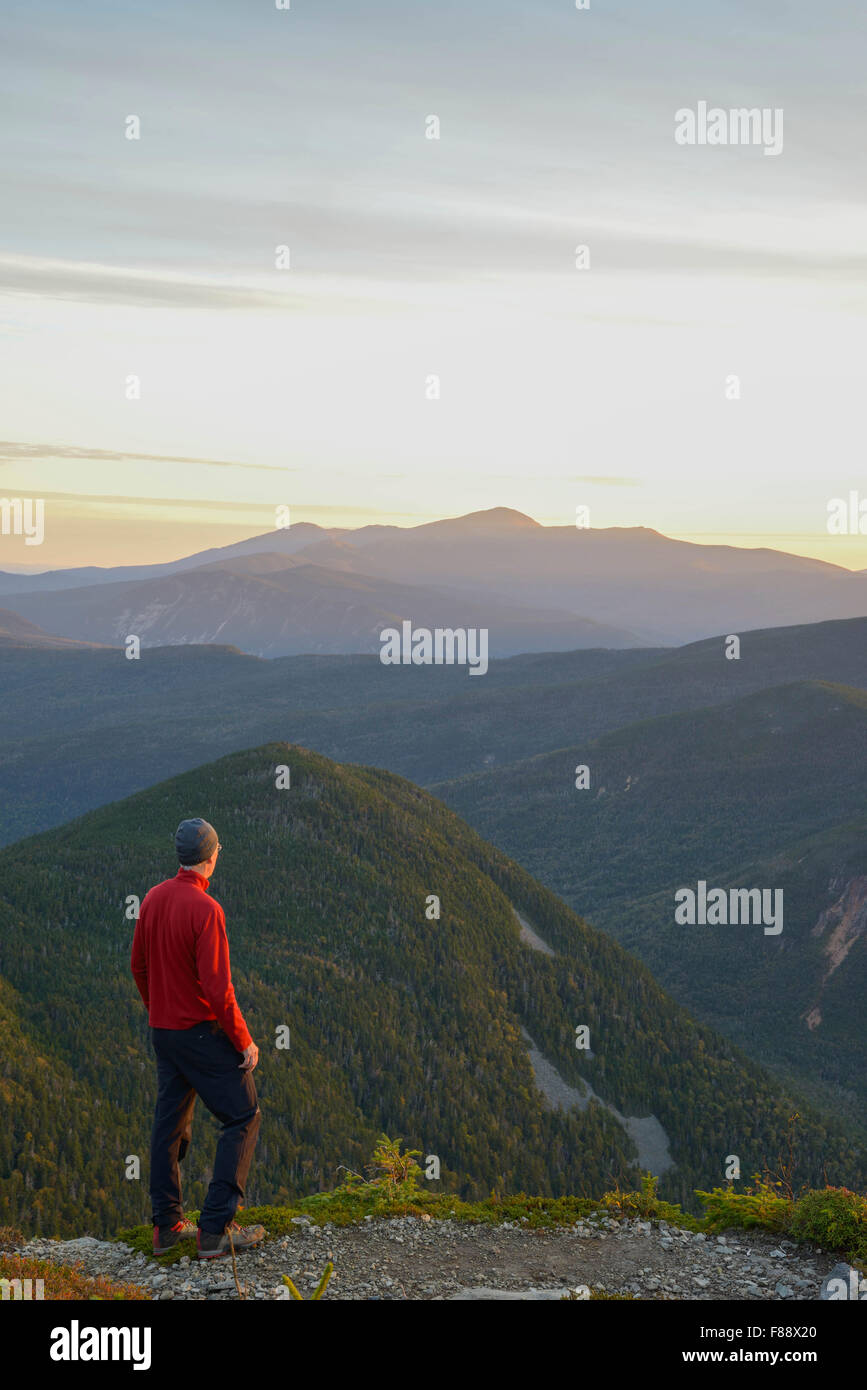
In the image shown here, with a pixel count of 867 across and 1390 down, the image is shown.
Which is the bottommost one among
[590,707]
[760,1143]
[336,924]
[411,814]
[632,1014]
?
[760,1143]

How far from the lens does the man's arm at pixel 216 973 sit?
369 inches

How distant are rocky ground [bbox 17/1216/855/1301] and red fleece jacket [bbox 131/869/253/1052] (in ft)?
7.36

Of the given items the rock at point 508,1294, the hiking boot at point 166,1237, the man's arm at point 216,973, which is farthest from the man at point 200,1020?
the rock at point 508,1294

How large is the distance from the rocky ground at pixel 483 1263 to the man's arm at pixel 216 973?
2262 mm

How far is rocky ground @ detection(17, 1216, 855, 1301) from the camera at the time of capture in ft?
31.8

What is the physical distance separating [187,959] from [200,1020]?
0.59 meters

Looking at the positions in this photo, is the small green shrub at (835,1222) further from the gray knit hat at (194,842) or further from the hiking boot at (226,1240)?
the gray knit hat at (194,842)

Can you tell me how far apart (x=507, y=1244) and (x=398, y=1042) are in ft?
83.0

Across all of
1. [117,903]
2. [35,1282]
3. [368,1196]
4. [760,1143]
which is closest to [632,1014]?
[760,1143]

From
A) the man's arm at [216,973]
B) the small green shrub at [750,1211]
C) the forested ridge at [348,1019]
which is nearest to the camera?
the man's arm at [216,973]

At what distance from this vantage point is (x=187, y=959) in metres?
9.59

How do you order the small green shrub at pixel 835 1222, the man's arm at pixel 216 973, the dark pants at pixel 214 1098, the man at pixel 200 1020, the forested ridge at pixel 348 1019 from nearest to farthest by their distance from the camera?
the man's arm at pixel 216 973, the man at pixel 200 1020, the dark pants at pixel 214 1098, the small green shrub at pixel 835 1222, the forested ridge at pixel 348 1019

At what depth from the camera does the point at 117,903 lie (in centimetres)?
3812

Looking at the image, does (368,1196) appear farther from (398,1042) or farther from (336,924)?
(336,924)
